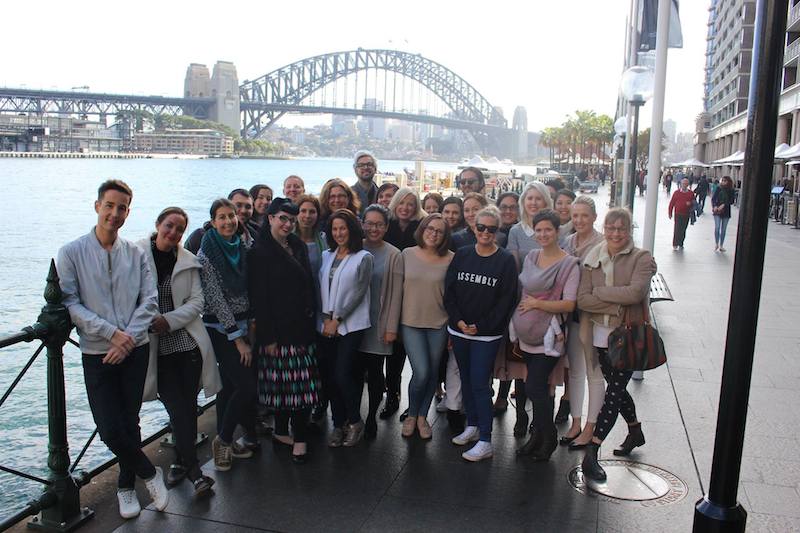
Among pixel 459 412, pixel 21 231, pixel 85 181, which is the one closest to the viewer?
pixel 459 412

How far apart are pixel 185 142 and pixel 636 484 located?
122 metres

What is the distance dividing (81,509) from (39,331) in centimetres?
102

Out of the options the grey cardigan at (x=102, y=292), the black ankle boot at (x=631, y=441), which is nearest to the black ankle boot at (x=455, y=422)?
the black ankle boot at (x=631, y=441)

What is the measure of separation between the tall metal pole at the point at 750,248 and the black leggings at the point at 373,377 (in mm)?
2434

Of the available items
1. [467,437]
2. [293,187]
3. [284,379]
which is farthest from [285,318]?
[293,187]

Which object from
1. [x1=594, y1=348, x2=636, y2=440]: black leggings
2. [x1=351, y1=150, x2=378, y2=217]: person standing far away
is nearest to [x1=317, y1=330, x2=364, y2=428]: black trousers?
[x1=594, y1=348, x2=636, y2=440]: black leggings

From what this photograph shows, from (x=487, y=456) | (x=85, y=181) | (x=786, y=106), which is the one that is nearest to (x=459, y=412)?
(x=487, y=456)

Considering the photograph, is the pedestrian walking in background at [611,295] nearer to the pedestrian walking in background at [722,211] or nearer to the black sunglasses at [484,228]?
the black sunglasses at [484,228]

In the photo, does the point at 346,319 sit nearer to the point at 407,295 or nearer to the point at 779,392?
the point at 407,295

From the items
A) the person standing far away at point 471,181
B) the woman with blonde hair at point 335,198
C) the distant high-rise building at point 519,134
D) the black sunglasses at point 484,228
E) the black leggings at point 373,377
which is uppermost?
the distant high-rise building at point 519,134

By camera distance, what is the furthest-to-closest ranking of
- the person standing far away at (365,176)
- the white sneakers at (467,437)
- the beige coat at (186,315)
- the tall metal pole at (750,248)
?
the person standing far away at (365,176) < the white sneakers at (467,437) < the beige coat at (186,315) < the tall metal pole at (750,248)

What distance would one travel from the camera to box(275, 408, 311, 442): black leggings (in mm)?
4680

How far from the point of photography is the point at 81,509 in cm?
394

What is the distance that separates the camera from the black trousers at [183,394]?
4.16 metres
